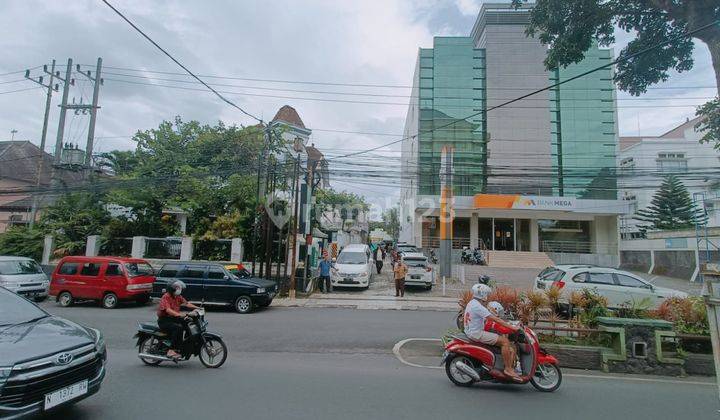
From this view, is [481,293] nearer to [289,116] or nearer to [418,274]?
[418,274]

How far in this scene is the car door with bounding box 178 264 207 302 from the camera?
42.0 feet

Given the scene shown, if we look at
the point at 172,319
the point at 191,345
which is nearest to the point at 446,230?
the point at 191,345

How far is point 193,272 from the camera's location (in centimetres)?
1312

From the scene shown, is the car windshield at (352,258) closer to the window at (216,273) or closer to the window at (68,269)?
the window at (216,273)

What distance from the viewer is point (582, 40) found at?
430 inches

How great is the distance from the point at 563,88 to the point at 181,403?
42.8m

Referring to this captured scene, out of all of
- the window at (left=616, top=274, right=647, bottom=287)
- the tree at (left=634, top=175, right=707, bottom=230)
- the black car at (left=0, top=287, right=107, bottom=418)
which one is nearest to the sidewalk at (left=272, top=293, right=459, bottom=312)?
the window at (left=616, top=274, right=647, bottom=287)

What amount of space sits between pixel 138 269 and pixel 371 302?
8.65 metres

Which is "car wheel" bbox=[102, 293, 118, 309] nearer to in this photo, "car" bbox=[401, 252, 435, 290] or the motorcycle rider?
"car" bbox=[401, 252, 435, 290]

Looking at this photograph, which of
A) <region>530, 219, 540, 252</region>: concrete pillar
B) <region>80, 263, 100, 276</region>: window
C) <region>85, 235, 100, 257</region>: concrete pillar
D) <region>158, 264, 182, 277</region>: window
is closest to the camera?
<region>80, 263, 100, 276</region>: window

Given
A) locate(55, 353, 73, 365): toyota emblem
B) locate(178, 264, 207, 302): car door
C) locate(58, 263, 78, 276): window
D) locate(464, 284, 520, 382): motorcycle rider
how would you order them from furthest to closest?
locate(58, 263, 78, 276): window < locate(178, 264, 207, 302): car door < locate(464, 284, 520, 382): motorcycle rider < locate(55, 353, 73, 365): toyota emblem

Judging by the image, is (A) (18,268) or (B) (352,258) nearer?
(A) (18,268)

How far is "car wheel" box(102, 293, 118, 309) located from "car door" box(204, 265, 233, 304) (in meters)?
3.25

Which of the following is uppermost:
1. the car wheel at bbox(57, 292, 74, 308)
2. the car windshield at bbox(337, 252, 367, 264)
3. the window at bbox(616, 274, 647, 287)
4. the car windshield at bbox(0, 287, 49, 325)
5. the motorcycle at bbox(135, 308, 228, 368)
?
the car windshield at bbox(337, 252, 367, 264)
